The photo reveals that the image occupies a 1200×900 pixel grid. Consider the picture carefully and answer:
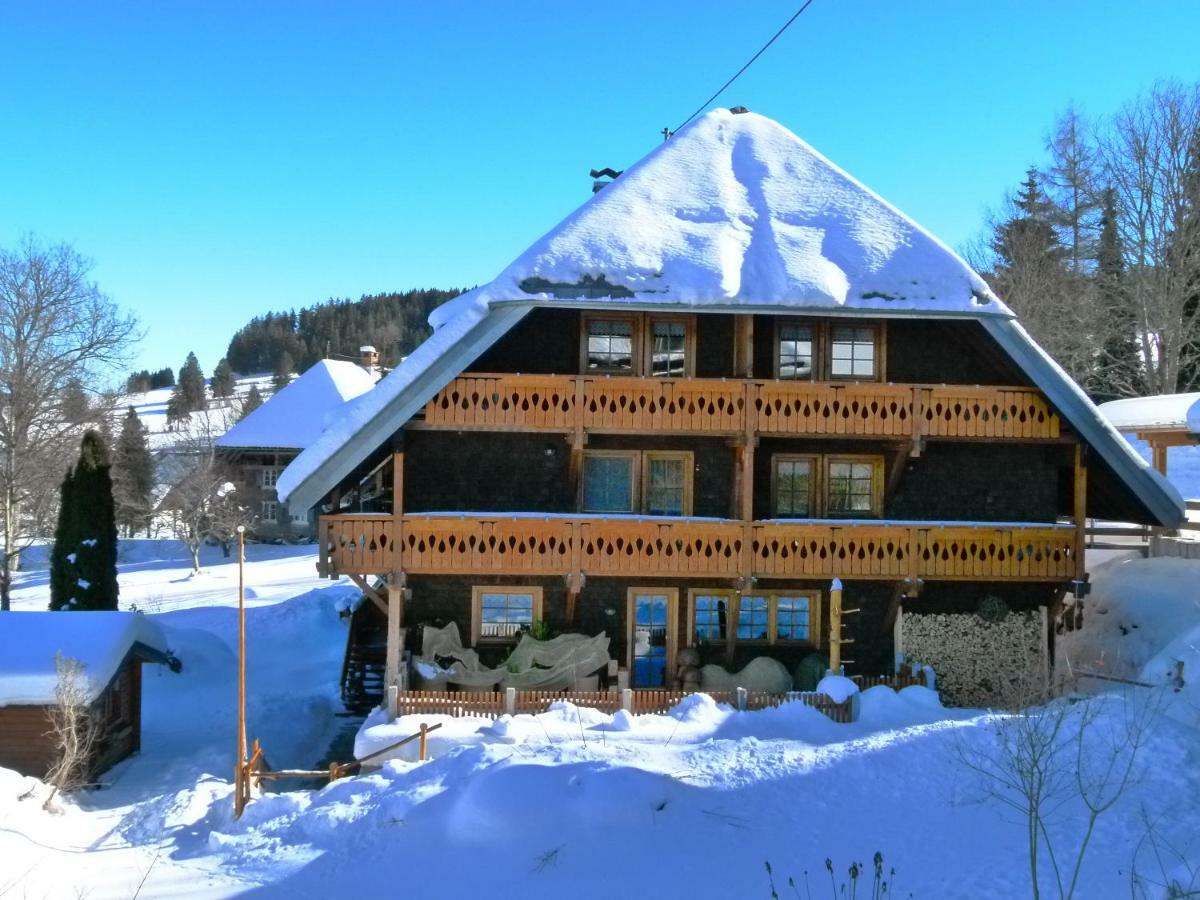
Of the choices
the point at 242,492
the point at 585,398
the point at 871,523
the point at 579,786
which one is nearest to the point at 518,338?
the point at 585,398

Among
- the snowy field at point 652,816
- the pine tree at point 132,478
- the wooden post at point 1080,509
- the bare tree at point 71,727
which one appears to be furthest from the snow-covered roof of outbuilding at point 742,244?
the pine tree at point 132,478

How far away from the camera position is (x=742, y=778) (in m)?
12.3

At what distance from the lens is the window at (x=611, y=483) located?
1816 cm

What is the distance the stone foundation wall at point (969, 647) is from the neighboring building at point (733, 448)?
0.17ft

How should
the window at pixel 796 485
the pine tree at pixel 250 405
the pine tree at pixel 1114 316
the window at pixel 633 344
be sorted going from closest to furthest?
the window at pixel 633 344 < the window at pixel 796 485 < the pine tree at pixel 1114 316 < the pine tree at pixel 250 405

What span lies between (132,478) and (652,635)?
45.8 metres

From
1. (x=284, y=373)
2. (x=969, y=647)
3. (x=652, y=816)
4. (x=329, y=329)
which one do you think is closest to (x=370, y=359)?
(x=969, y=647)

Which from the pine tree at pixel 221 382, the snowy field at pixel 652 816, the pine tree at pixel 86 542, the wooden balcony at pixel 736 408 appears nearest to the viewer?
the snowy field at pixel 652 816

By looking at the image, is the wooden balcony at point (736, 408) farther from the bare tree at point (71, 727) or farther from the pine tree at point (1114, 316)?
the pine tree at point (1114, 316)

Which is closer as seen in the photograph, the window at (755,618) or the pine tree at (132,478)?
the window at (755,618)

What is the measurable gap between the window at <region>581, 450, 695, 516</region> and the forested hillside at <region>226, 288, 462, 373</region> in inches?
4017

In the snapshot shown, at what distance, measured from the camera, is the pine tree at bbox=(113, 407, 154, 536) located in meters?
48.6

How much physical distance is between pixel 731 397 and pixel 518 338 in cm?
435

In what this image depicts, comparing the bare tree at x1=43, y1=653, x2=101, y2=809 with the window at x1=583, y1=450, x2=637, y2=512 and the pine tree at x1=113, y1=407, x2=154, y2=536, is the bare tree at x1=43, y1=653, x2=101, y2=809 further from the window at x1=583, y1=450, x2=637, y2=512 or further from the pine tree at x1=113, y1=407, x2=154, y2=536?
the pine tree at x1=113, y1=407, x2=154, y2=536
